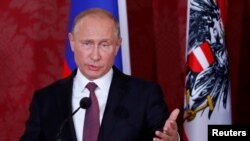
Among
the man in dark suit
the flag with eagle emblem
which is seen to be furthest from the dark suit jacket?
the flag with eagle emblem

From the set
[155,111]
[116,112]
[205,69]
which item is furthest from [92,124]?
[205,69]

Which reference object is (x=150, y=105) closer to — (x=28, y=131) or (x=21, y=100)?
(x=28, y=131)

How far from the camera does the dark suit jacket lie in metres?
1.69

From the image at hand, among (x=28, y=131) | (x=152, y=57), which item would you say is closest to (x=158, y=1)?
(x=152, y=57)

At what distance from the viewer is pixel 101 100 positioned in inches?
69.9

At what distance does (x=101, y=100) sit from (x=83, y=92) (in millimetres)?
76

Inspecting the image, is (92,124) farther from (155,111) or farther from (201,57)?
(201,57)

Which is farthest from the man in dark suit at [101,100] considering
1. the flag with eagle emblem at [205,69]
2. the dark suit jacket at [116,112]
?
the flag with eagle emblem at [205,69]

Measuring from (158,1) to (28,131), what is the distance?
1.58 meters

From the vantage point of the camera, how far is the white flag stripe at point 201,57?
97.4 inches

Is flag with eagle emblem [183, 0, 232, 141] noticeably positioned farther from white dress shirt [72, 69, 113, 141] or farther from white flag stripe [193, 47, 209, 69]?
white dress shirt [72, 69, 113, 141]

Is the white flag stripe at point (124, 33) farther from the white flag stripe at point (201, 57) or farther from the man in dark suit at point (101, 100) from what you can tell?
the man in dark suit at point (101, 100)

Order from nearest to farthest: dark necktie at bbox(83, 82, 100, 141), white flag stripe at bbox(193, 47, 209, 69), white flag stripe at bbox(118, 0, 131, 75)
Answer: dark necktie at bbox(83, 82, 100, 141)
white flag stripe at bbox(193, 47, 209, 69)
white flag stripe at bbox(118, 0, 131, 75)

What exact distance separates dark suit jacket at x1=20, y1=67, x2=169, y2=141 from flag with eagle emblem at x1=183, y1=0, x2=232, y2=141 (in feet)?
2.42
